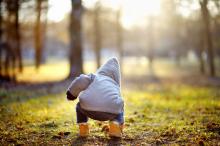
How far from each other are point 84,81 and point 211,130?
2597 millimetres

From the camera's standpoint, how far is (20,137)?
8023 mm

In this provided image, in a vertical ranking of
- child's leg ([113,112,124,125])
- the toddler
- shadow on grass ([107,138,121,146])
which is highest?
the toddler

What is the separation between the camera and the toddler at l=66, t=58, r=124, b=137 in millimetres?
7883

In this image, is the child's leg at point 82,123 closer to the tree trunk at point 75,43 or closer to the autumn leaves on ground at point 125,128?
the autumn leaves on ground at point 125,128

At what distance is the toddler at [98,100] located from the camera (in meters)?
7.88

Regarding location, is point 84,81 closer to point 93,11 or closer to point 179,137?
point 179,137

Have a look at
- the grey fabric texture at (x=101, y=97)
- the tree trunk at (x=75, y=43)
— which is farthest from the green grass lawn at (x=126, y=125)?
the tree trunk at (x=75, y=43)

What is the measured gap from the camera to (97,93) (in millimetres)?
7883

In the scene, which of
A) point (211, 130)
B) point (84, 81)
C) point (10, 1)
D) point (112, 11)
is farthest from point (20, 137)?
point (112, 11)

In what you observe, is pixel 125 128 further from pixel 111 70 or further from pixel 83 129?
pixel 111 70

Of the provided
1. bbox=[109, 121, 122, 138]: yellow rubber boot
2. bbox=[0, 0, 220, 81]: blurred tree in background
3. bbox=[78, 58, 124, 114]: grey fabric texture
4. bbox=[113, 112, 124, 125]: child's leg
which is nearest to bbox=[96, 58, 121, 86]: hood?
bbox=[78, 58, 124, 114]: grey fabric texture

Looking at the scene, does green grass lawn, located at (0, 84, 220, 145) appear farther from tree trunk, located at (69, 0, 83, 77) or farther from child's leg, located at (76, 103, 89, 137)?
tree trunk, located at (69, 0, 83, 77)

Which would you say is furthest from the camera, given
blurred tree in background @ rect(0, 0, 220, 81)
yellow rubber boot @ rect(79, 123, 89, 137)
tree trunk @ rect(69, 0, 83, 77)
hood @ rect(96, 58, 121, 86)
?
blurred tree in background @ rect(0, 0, 220, 81)

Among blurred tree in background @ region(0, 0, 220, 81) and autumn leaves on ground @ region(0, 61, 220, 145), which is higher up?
blurred tree in background @ region(0, 0, 220, 81)
